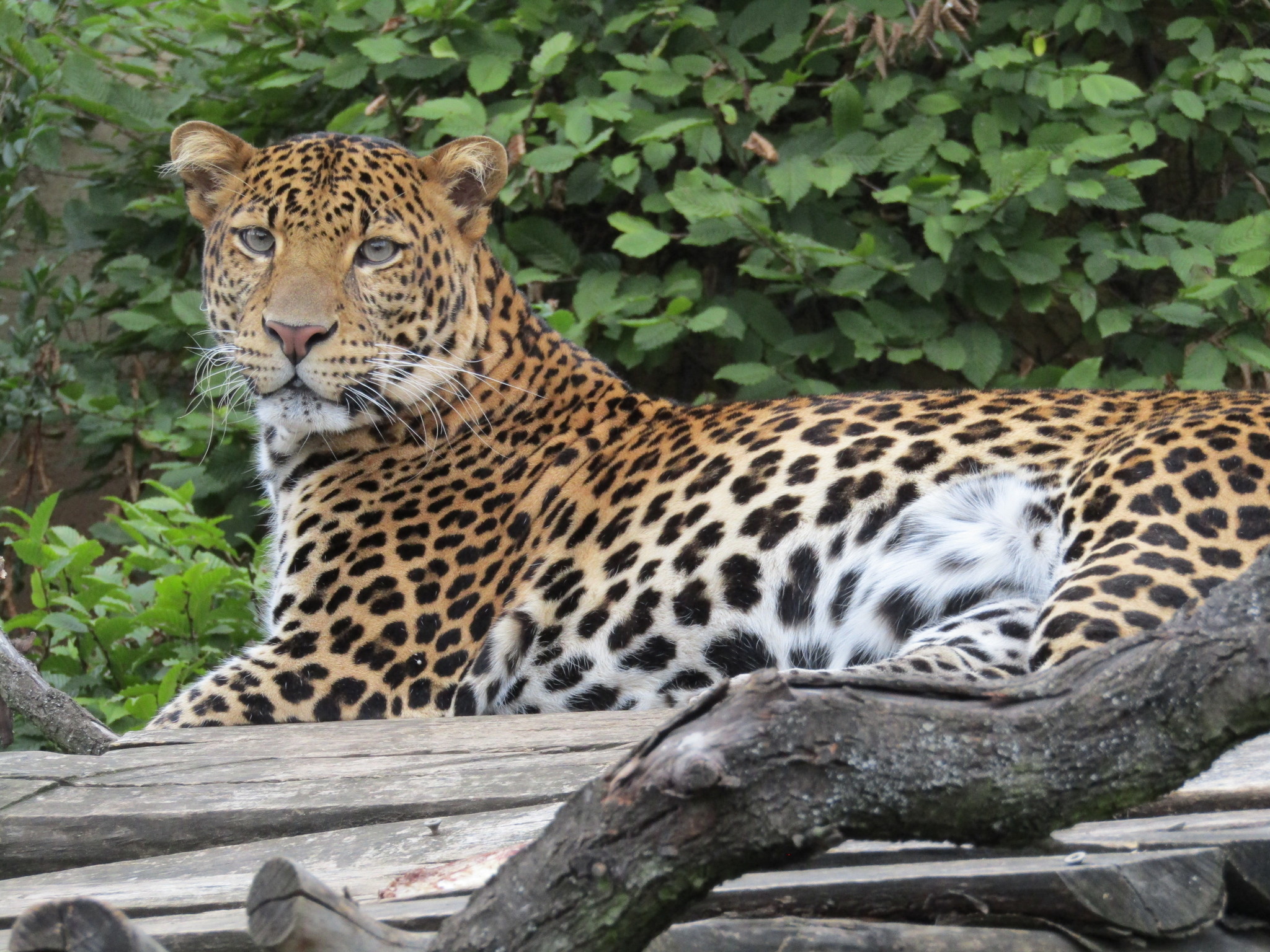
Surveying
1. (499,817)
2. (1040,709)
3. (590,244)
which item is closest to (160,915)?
(499,817)

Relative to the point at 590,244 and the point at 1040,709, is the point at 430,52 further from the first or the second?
the point at 1040,709

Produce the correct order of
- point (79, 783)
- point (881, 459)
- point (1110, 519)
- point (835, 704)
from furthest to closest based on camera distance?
point (881, 459) < point (1110, 519) < point (79, 783) < point (835, 704)

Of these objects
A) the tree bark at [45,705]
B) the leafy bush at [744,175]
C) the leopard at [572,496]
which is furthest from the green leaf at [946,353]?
the tree bark at [45,705]

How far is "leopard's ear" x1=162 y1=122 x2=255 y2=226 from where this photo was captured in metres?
4.71

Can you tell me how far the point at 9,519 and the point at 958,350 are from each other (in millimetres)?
5244

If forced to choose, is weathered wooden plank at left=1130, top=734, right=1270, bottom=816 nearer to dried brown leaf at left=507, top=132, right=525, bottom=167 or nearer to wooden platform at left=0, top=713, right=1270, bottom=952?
wooden platform at left=0, top=713, right=1270, bottom=952

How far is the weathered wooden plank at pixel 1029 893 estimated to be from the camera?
1.84 m

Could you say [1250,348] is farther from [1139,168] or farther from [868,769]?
[868,769]

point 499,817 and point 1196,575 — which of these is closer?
point 499,817

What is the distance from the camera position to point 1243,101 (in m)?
6.39

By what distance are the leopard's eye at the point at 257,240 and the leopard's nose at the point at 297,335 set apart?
0.35 metres

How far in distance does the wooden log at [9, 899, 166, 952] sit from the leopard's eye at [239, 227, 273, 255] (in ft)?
11.2

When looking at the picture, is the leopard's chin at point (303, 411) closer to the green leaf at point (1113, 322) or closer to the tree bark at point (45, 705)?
the tree bark at point (45, 705)

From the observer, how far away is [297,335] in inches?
168
